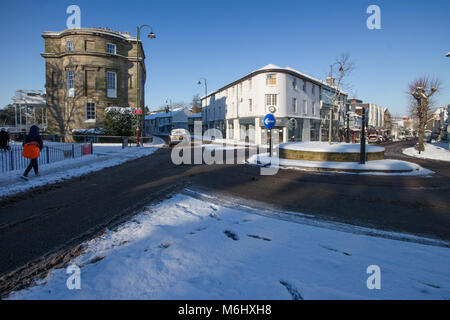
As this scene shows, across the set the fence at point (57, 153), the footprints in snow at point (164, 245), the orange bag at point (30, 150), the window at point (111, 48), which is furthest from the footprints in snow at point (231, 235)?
the window at point (111, 48)

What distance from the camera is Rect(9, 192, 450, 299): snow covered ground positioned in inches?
94.8

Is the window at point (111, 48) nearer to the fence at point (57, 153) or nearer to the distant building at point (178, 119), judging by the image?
the fence at point (57, 153)

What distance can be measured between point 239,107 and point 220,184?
33371 millimetres

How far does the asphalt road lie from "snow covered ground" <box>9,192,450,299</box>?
0.49m

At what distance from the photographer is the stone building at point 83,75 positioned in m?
29.4

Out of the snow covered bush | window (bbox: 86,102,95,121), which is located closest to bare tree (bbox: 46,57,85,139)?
window (bbox: 86,102,95,121)

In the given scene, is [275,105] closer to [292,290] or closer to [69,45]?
[69,45]

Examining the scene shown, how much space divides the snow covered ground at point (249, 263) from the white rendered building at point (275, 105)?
1100 inches

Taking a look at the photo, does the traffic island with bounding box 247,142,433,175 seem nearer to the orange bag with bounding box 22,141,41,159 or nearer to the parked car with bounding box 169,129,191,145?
the orange bag with bounding box 22,141,41,159

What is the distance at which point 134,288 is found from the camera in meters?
2.44

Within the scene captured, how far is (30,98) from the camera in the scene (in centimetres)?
3231

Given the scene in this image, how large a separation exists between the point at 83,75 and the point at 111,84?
309 cm
